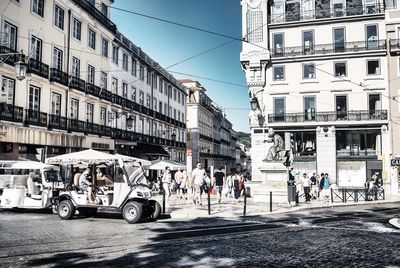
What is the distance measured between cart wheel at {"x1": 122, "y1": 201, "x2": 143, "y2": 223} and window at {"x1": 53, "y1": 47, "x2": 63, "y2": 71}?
1611 centimetres

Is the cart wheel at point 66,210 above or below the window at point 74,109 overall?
below

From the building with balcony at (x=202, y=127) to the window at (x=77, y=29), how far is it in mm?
29545

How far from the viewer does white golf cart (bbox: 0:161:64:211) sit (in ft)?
49.6

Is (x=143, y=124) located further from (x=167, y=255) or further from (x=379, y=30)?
(x=167, y=255)

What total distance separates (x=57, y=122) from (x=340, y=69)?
81.5 ft

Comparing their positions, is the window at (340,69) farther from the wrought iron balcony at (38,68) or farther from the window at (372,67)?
the wrought iron balcony at (38,68)

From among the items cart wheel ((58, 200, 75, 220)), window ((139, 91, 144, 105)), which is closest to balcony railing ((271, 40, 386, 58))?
window ((139, 91, 144, 105))

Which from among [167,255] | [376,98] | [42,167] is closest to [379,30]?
[376,98]

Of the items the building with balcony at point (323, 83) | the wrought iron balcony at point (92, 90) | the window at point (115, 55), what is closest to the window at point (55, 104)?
the wrought iron balcony at point (92, 90)

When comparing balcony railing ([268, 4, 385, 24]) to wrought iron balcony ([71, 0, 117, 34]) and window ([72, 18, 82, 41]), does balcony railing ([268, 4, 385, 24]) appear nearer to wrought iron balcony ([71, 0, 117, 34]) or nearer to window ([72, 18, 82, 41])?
wrought iron balcony ([71, 0, 117, 34])

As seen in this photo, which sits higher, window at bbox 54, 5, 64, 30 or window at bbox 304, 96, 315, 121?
window at bbox 54, 5, 64, 30

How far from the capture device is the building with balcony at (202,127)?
211 ft

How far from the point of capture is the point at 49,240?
30.3 ft

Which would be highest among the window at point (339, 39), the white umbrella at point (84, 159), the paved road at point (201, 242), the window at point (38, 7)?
the window at point (339, 39)
